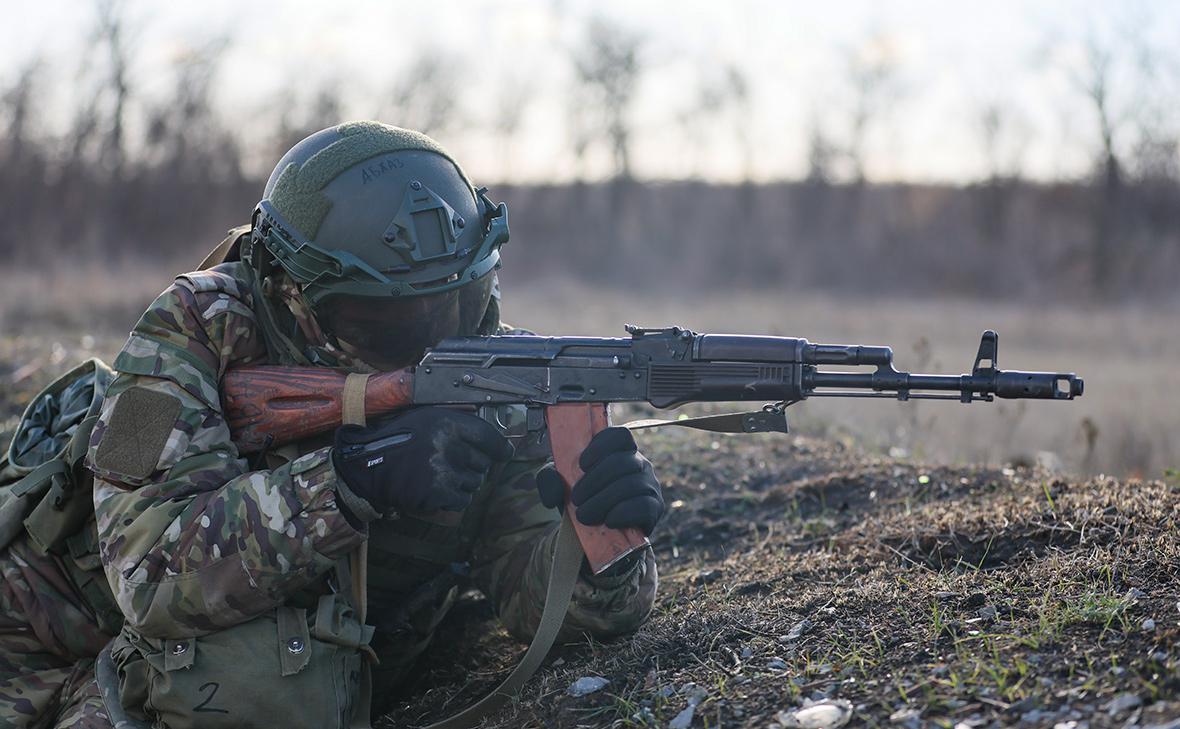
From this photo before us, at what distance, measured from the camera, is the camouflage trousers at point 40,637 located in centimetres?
354

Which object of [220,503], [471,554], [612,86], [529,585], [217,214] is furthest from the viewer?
[612,86]

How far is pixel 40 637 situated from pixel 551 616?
168cm

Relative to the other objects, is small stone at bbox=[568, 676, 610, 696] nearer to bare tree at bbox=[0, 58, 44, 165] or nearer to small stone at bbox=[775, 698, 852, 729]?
small stone at bbox=[775, 698, 852, 729]

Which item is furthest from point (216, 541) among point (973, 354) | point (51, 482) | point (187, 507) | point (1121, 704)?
point (973, 354)

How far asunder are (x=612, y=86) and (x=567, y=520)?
29800 millimetres

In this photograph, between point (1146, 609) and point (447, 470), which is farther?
point (447, 470)

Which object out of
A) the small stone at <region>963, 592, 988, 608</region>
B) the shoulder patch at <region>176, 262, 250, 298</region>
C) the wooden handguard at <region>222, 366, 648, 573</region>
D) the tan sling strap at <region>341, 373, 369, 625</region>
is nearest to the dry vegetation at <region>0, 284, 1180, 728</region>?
the small stone at <region>963, 592, 988, 608</region>

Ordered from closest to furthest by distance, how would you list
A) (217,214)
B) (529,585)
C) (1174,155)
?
(529,585)
(217,214)
(1174,155)

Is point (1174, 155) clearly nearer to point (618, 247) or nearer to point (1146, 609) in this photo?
point (618, 247)

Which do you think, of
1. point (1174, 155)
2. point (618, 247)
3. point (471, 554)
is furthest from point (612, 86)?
point (471, 554)

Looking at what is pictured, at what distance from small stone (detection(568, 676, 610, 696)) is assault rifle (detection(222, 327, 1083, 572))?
13.6 inches

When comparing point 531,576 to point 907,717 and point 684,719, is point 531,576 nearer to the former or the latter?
point 684,719

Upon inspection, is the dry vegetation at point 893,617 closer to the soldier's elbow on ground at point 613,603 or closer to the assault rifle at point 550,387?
the soldier's elbow on ground at point 613,603

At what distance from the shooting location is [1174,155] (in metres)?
26.2
